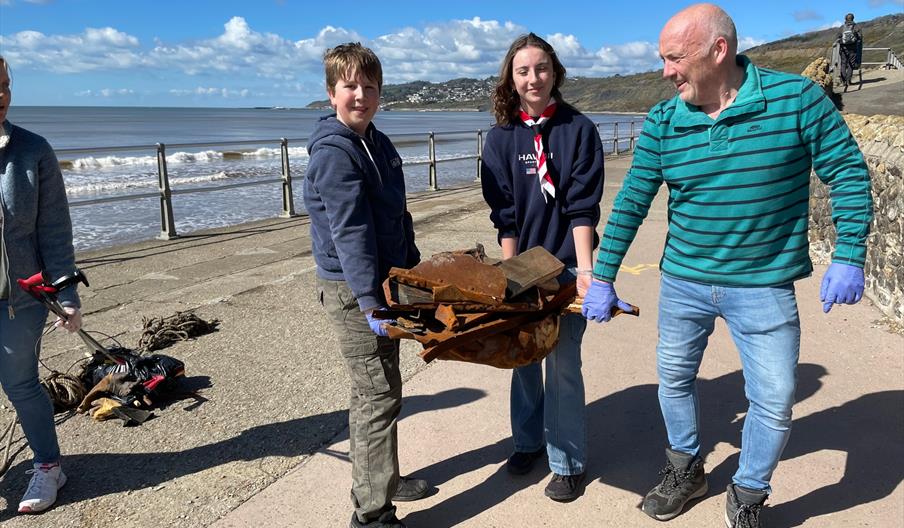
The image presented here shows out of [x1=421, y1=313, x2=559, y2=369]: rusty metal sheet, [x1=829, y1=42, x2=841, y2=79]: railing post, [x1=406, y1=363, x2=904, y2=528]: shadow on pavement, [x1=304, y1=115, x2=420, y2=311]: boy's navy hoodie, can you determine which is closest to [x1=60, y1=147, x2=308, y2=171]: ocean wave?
[x1=829, y1=42, x2=841, y2=79]: railing post

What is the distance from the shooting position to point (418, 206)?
11.4 m

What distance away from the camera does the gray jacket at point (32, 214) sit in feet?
8.73

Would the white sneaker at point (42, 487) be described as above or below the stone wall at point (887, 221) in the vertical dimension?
below

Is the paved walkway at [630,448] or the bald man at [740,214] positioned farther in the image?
the paved walkway at [630,448]

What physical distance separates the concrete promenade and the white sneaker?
5 cm

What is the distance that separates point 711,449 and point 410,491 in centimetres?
143

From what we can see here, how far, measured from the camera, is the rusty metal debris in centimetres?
213

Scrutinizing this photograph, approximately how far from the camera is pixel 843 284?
2.24 metres

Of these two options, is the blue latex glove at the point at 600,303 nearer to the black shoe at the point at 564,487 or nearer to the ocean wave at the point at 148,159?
the black shoe at the point at 564,487

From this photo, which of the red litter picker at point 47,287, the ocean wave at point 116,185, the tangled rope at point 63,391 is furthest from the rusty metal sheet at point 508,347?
the ocean wave at point 116,185

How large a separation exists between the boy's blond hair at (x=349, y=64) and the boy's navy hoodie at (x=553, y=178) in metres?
0.66

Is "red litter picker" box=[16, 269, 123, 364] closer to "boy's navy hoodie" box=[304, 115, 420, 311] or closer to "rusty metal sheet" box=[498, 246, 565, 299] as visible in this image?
"boy's navy hoodie" box=[304, 115, 420, 311]

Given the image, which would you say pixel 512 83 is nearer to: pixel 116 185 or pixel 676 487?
pixel 676 487

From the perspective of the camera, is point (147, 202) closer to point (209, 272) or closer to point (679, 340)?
point (209, 272)
